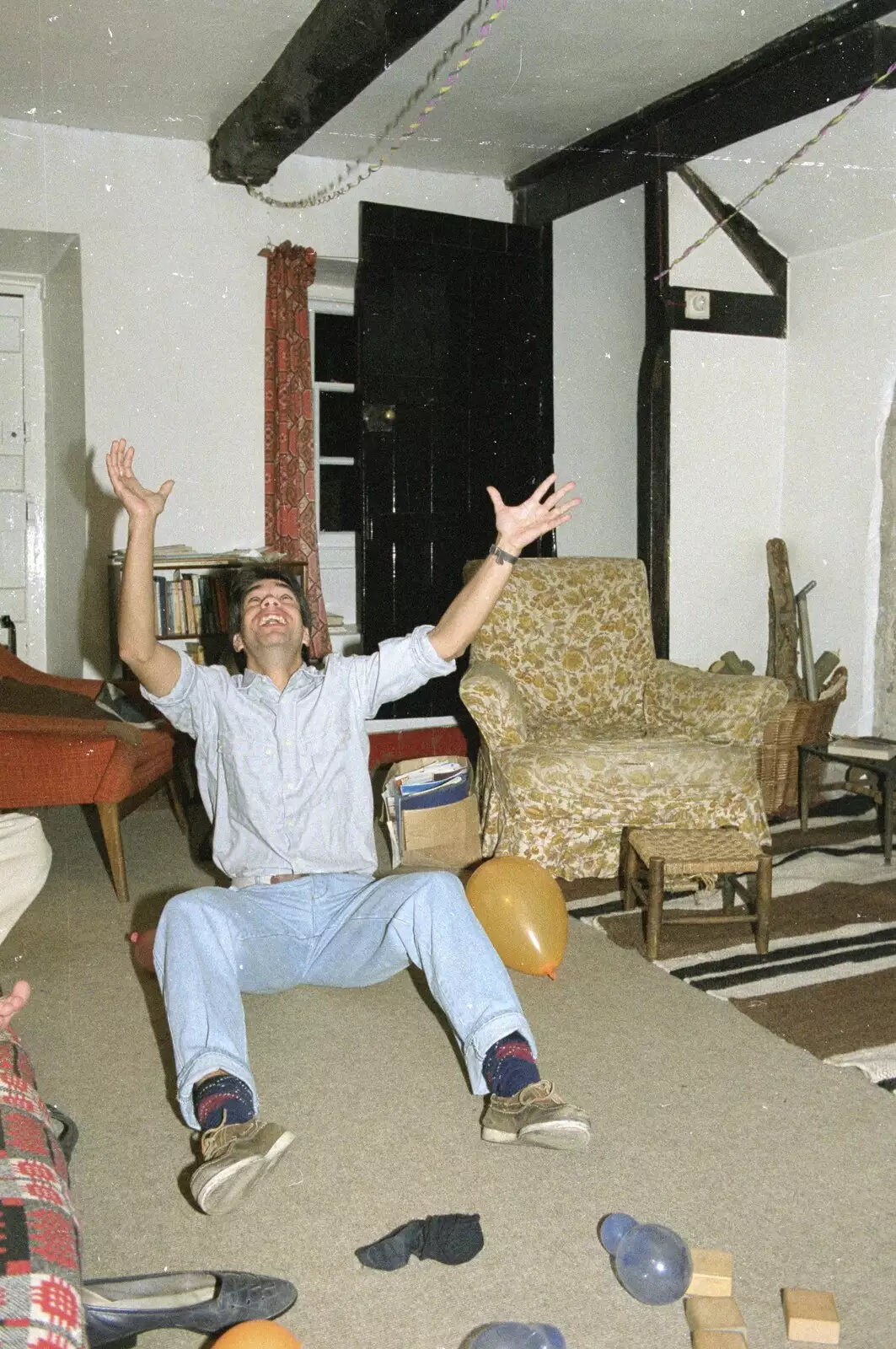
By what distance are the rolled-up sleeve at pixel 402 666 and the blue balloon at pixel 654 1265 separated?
105cm

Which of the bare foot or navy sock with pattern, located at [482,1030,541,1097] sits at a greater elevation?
the bare foot

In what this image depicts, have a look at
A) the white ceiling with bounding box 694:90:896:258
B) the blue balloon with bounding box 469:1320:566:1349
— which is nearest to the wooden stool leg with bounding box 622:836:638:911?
the blue balloon with bounding box 469:1320:566:1349

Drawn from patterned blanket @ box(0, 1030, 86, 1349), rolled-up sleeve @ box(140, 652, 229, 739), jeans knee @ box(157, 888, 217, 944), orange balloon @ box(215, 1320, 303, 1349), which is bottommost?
orange balloon @ box(215, 1320, 303, 1349)

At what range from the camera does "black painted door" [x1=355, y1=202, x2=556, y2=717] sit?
5465 millimetres

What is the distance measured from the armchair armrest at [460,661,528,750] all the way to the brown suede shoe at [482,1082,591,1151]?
1.63 meters

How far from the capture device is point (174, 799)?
4.16m

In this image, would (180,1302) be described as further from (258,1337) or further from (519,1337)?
(519,1337)

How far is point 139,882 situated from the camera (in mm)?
3615

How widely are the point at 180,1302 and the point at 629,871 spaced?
1.85 meters

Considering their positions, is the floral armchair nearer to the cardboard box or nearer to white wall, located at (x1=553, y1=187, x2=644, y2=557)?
the cardboard box

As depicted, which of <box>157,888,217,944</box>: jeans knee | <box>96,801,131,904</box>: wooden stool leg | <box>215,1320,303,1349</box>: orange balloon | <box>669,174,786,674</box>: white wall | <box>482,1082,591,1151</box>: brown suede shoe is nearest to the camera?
<box>215,1320,303,1349</box>: orange balloon

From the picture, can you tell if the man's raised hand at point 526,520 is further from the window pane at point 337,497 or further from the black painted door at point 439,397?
the window pane at point 337,497

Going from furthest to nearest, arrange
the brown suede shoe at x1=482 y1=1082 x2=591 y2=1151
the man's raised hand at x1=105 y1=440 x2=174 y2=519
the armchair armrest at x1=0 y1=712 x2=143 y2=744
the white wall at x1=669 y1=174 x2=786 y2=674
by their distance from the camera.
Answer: the white wall at x1=669 y1=174 x2=786 y2=674
the armchair armrest at x1=0 y1=712 x2=143 y2=744
the man's raised hand at x1=105 y1=440 x2=174 y2=519
the brown suede shoe at x1=482 y1=1082 x2=591 y2=1151

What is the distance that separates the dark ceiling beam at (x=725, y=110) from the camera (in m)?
3.86
